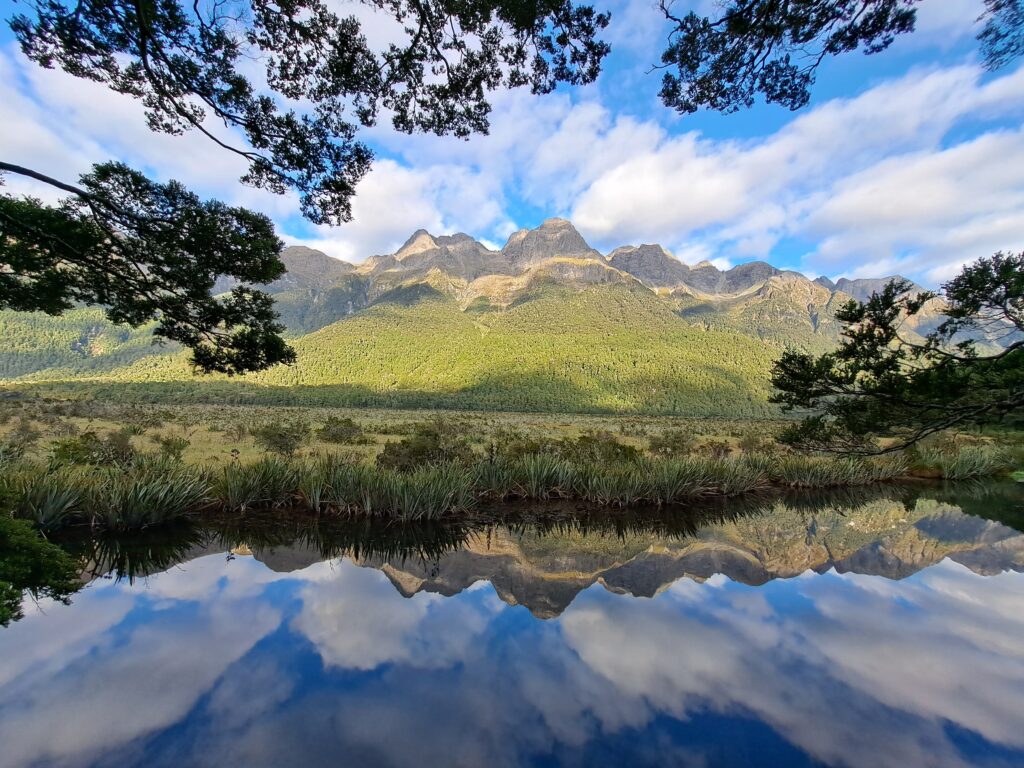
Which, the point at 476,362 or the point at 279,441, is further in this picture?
the point at 476,362

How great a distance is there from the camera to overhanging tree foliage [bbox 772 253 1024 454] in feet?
22.0

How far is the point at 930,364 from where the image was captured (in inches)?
284

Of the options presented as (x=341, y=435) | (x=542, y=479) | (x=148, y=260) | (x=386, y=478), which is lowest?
(x=341, y=435)

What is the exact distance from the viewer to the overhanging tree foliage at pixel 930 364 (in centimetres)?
670

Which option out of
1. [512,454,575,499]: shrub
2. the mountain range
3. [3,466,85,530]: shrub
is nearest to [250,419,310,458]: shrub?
[3,466,85,530]: shrub

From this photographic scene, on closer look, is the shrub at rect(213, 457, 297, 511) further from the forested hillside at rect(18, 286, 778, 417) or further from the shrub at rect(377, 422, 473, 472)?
the forested hillside at rect(18, 286, 778, 417)

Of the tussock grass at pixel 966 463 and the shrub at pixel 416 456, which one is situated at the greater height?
the shrub at pixel 416 456

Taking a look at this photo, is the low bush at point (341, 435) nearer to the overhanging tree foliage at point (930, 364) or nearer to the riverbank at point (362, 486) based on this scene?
the riverbank at point (362, 486)

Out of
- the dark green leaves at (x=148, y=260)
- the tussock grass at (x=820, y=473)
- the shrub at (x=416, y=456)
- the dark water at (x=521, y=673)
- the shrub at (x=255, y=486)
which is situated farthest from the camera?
the tussock grass at (x=820, y=473)

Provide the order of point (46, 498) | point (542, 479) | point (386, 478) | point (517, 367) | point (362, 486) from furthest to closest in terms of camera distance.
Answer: point (517, 367) → point (542, 479) → point (386, 478) → point (362, 486) → point (46, 498)

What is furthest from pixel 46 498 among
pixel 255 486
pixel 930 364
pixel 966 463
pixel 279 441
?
pixel 966 463

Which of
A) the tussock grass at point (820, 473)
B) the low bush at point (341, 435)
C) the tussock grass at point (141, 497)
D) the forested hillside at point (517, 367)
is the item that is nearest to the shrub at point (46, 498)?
the tussock grass at point (141, 497)

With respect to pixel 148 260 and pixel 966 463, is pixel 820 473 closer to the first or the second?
pixel 966 463

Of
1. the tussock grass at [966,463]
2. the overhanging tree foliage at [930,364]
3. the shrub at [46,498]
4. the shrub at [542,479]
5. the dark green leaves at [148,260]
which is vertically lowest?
the tussock grass at [966,463]
